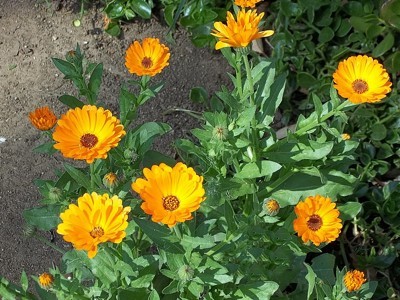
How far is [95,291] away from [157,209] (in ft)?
1.43

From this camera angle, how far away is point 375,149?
2.66m

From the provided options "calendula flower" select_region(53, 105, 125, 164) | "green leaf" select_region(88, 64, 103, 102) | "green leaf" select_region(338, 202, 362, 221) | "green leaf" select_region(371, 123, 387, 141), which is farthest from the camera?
"green leaf" select_region(371, 123, 387, 141)

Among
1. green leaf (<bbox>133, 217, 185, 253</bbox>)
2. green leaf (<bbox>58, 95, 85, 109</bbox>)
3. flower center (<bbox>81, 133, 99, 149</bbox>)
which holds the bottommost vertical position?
green leaf (<bbox>133, 217, 185, 253</bbox>)

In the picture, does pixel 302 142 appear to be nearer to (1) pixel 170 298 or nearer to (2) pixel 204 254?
(2) pixel 204 254

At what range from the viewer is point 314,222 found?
67.0 inches

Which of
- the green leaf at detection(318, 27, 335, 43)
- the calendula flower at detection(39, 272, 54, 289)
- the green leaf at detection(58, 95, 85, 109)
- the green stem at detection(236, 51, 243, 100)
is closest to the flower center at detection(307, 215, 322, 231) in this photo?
the green stem at detection(236, 51, 243, 100)

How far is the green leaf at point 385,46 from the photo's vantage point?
2.64 metres

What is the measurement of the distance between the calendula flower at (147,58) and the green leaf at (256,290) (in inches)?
25.8

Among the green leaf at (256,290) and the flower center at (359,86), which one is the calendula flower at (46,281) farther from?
the flower center at (359,86)

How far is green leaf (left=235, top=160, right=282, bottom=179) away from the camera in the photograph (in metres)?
1.89

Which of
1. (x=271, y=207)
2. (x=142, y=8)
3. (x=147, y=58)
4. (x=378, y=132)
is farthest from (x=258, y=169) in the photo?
(x=142, y=8)

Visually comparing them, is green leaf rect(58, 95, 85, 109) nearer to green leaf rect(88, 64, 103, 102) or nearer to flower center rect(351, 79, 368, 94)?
green leaf rect(88, 64, 103, 102)

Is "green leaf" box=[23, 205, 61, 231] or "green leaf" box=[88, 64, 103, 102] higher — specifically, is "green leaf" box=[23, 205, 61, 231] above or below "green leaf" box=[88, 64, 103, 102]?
below

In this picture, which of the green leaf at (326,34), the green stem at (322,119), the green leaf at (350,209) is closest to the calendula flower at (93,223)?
the green stem at (322,119)
